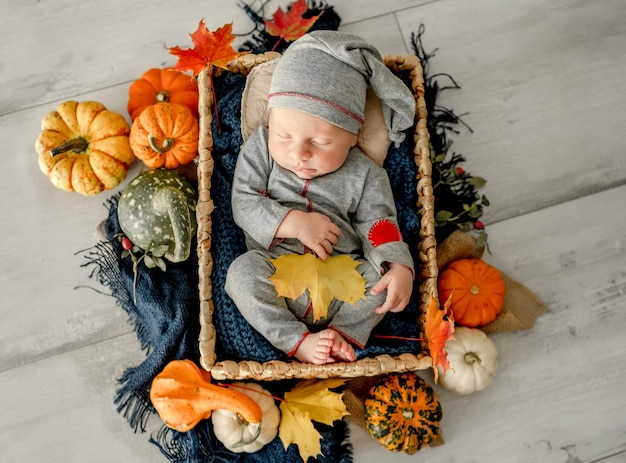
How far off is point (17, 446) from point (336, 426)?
0.82 meters

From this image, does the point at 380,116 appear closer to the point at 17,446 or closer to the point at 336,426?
the point at 336,426

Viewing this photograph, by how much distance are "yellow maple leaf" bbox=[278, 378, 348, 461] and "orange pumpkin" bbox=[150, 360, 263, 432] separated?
0.10 meters

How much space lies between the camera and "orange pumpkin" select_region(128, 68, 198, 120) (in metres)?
1.59

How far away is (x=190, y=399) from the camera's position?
1.38 metres

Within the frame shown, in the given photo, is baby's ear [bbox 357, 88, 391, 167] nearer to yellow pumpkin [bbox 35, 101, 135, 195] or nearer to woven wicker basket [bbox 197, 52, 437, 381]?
woven wicker basket [bbox 197, 52, 437, 381]

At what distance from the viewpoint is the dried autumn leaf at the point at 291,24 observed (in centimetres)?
165

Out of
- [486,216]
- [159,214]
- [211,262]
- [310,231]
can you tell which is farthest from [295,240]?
[486,216]

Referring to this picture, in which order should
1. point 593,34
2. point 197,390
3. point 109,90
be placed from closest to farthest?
1. point 197,390
2. point 109,90
3. point 593,34

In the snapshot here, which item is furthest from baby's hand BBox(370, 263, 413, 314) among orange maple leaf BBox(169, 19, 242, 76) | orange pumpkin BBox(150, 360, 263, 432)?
orange maple leaf BBox(169, 19, 242, 76)

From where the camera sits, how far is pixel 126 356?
1560 mm

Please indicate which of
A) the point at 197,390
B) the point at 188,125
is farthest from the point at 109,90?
the point at 197,390

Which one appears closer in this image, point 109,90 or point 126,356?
point 126,356

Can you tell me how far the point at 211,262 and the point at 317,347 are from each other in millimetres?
Answer: 337

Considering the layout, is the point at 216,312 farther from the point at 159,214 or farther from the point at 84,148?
the point at 84,148
